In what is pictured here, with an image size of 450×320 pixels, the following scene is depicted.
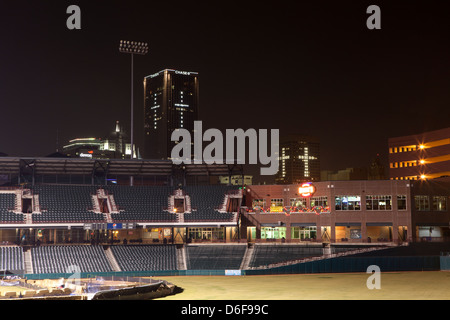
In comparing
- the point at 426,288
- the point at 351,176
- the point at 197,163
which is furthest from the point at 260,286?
the point at 351,176

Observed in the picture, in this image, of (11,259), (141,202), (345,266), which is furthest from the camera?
(141,202)

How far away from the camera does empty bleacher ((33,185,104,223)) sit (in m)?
70.8

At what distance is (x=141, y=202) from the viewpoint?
77062 mm

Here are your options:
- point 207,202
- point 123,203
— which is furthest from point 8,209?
point 207,202

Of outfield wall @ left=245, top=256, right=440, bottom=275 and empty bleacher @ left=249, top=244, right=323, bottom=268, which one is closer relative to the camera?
outfield wall @ left=245, top=256, right=440, bottom=275

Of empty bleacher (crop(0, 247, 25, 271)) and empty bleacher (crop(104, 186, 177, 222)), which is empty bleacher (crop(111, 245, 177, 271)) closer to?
empty bleacher (crop(104, 186, 177, 222))

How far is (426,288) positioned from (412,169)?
85.8 m

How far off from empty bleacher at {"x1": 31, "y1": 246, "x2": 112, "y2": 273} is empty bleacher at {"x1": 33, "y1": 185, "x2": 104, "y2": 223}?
14.4 feet

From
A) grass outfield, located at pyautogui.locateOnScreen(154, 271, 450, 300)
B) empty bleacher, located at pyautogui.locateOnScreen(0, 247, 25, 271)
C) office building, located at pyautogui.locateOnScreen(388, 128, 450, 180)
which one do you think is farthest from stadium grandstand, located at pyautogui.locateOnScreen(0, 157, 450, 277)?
office building, located at pyautogui.locateOnScreen(388, 128, 450, 180)

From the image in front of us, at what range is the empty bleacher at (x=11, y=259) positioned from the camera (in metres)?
61.6

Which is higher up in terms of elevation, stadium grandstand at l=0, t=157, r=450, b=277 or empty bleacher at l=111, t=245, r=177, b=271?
stadium grandstand at l=0, t=157, r=450, b=277

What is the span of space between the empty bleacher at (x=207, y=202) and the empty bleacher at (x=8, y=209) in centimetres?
2188

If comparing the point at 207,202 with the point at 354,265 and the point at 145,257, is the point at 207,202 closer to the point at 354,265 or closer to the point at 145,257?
the point at 145,257

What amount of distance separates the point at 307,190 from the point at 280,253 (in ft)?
46.8
